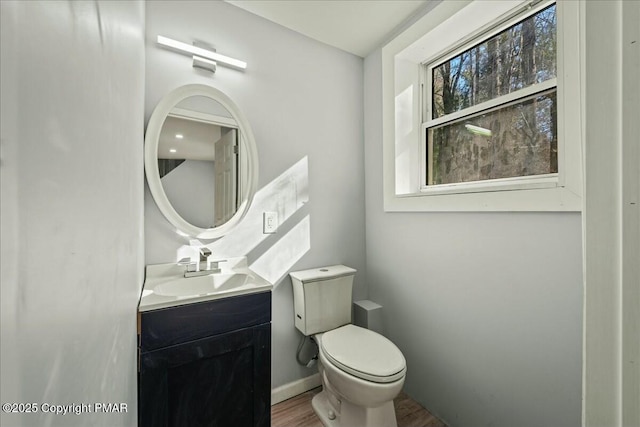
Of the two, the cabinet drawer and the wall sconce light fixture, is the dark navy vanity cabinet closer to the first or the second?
the cabinet drawer

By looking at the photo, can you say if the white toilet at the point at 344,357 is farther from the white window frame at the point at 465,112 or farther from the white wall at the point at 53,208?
the white wall at the point at 53,208

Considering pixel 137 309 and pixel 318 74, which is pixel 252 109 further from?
pixel 137 309

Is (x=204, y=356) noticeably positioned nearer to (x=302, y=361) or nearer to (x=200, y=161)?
(x=302, y=361)

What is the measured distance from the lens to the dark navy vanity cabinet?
3.02 ft

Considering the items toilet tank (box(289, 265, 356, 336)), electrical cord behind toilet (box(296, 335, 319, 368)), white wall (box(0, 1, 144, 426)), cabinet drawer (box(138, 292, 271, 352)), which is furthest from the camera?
electrical cord behind toilet (box(296, 335, 319, 368))

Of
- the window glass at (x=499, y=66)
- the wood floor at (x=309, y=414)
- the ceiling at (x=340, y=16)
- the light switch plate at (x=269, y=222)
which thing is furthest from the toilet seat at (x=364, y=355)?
the ceiling at (x=340, y=16)

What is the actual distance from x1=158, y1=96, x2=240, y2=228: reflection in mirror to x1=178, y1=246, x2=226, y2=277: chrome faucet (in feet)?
0.53

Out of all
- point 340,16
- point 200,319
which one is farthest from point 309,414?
point 340,16

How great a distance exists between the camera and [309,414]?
1463 mm

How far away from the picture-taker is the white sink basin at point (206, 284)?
47.4 inches

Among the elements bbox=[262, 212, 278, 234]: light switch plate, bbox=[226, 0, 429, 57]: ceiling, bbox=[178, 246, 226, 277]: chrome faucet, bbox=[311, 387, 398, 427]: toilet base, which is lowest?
bbox=[311, 387, 398, 427]: toilet base

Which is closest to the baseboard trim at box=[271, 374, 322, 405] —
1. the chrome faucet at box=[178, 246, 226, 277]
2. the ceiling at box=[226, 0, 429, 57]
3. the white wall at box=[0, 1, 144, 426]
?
the chrome faucet at box=[178, 246, 226, 277]

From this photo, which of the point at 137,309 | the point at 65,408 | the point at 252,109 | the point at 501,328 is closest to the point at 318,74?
the point at 252,109

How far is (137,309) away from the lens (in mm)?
889
